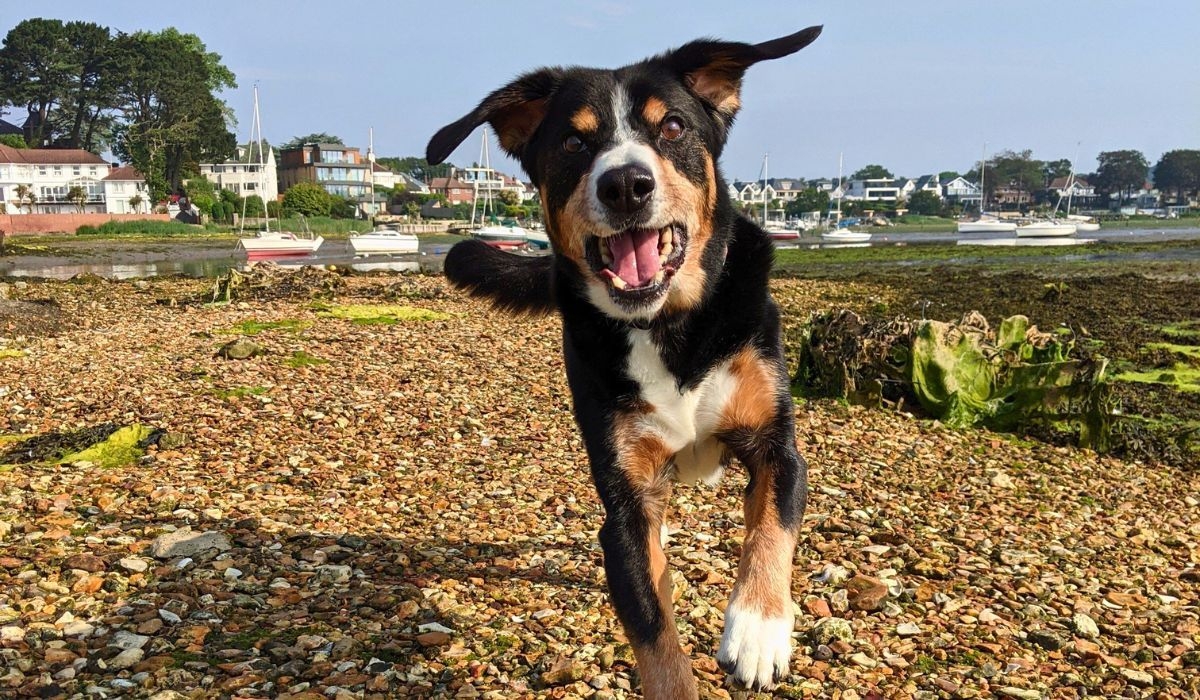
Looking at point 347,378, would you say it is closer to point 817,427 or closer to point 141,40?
point 817,427

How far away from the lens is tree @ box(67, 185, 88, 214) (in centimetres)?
8150

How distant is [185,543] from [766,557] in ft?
10.1

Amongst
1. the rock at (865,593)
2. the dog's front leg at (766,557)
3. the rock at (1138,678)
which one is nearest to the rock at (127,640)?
the dog's front leg at (766,557)

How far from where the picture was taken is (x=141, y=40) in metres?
99.4

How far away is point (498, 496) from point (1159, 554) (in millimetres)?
3847

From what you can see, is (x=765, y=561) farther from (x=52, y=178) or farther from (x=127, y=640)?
(x=52, y=178)

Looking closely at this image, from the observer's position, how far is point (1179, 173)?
159 metres

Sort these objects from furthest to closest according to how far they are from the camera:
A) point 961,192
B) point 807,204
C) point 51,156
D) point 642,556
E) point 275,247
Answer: point 961,192 < point 807,204 < point 51,156 < point 275,247 < point 642,556

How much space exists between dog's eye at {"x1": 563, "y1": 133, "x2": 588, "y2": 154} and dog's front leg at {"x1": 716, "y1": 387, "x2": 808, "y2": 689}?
1.35 meters

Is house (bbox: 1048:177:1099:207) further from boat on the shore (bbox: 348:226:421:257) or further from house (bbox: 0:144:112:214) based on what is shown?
house (bbox: 0:144:112:214)

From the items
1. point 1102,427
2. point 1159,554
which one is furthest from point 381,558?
point 1102,427

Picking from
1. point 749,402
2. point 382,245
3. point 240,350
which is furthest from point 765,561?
point 382,245

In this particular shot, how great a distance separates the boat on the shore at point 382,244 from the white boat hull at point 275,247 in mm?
4766

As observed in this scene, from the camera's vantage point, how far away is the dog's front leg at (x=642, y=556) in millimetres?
2980
